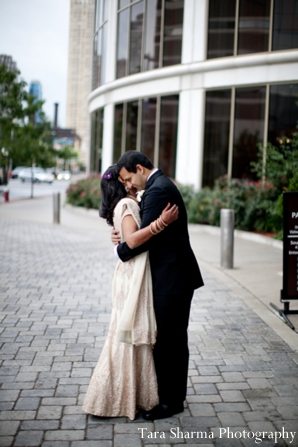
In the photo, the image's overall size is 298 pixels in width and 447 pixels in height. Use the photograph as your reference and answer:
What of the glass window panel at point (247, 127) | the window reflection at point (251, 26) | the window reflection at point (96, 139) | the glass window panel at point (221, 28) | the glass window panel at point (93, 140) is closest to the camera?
the window reflection at point (251, 26)

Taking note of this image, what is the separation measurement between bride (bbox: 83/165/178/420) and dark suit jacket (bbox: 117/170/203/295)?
6 centimetres

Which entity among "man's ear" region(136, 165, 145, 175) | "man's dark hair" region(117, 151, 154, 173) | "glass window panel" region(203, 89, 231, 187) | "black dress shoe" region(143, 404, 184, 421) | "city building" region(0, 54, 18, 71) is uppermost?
"city building" region(0, 54, 18, 71)

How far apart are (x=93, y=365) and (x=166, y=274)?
5.36ft

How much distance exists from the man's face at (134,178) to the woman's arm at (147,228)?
10.1 inches

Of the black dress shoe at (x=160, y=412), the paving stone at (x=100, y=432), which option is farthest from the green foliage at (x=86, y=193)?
the paving stone at (x=100, y=432)

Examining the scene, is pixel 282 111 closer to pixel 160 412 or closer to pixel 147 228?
pixel 147 228

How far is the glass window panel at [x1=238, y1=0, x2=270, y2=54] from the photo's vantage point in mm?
16359

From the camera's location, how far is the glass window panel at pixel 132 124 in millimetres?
21080

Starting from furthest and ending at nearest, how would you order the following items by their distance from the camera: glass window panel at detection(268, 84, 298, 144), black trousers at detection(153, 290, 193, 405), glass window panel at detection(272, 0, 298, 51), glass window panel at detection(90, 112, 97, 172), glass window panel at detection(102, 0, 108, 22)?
glass window panel at detection(90, 112, 97, 172)
glass window panel at detection(102, 0, 108, 22)
glass window panel at detection(268, 84, 298, 144)
glass window panel at detection(272, 0, 298, 51)
black trousers at detection(153, 290, 193, 405)

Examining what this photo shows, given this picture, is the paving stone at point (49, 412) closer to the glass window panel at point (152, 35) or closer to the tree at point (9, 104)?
the glass window panel at point (152, 35)

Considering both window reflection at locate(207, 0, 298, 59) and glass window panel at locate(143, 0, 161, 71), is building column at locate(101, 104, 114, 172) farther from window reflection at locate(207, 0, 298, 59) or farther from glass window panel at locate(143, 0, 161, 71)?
window reflection at locate(207, 0, 298, 59)

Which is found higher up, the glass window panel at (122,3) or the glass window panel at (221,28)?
the glass window panel at (122,3)

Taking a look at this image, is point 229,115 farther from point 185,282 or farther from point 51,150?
Result: point 51,150

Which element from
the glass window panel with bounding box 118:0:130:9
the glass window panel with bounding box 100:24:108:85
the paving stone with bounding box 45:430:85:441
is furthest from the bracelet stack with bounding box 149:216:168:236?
the glass window panel with bounding box 100:24:108:85
